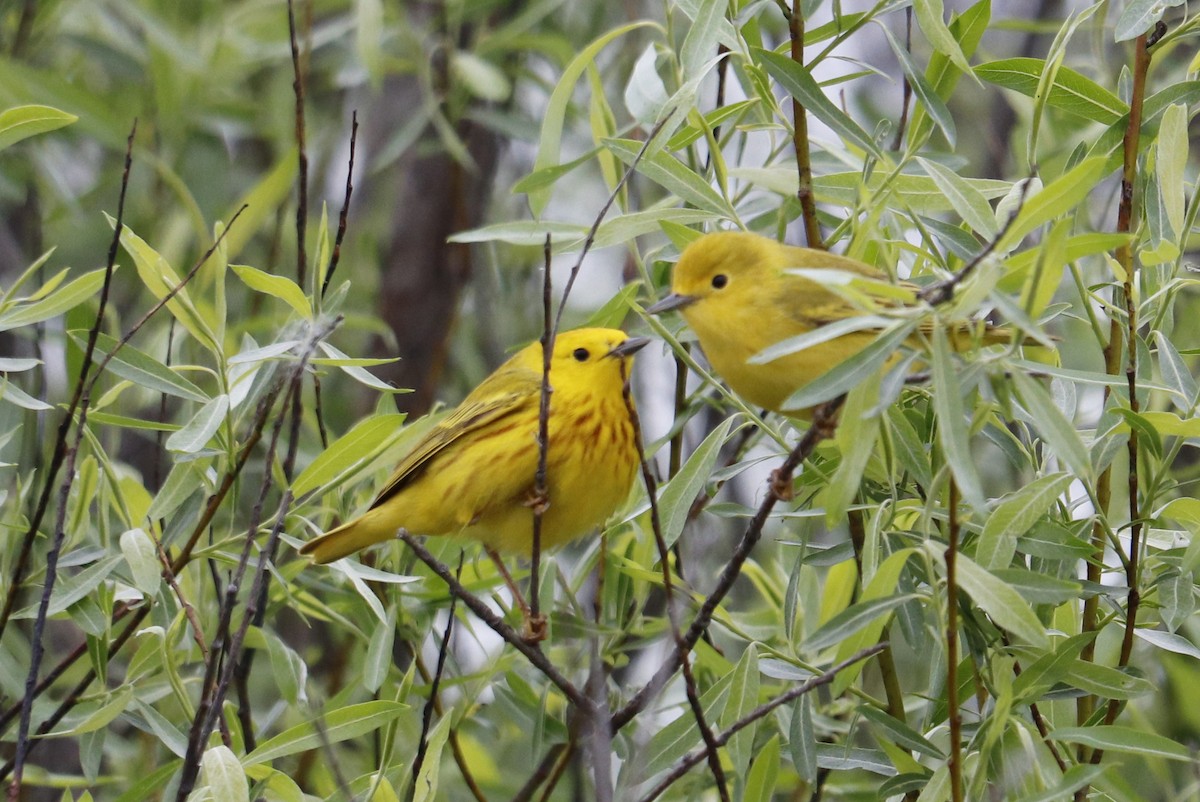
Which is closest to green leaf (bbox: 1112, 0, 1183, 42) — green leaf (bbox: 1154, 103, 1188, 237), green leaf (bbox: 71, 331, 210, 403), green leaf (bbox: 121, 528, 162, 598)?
green leaf (bbox: 1154, 103, 1188, 237)

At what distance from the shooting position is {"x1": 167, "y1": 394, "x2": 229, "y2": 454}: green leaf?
2.53 m

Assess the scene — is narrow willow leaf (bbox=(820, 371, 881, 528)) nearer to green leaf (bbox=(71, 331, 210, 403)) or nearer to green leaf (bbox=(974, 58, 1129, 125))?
green leaf (bbox=(974, 58, 1129, 125))

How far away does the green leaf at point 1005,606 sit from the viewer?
2027 mm

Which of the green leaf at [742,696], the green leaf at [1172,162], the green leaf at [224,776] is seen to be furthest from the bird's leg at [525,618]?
the green leaf at [1172,162]

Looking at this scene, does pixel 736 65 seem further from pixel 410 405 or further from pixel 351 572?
pixel 410 405

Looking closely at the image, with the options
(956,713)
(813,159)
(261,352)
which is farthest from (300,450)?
(956,713)

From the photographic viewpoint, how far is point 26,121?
9.15 ft

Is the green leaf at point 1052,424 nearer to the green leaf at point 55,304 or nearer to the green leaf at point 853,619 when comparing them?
the green leaf at point 853,619

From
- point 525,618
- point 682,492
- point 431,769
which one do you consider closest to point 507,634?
point 431,769

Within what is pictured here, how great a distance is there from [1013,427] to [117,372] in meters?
1.95

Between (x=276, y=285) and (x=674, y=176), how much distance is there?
2.73 ft

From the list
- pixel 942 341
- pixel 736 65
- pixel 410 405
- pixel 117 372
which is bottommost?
pixel 410 405

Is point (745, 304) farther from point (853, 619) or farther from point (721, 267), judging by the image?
point (853, 619)

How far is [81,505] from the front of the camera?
2984mm
